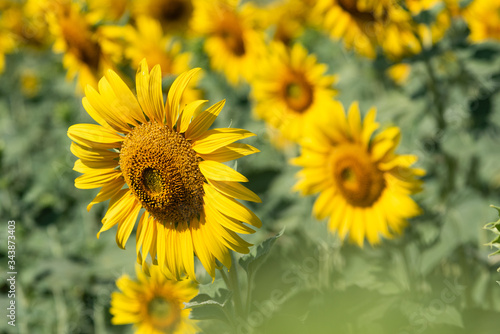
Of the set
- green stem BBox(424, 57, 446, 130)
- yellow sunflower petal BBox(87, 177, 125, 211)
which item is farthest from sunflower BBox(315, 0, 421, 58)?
yellow sunflower petal BBox(87, 177, 125, 211)

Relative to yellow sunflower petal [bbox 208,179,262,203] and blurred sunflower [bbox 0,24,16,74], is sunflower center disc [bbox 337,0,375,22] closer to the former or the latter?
yellow sunflower petal [bbox 208,179,262,203]

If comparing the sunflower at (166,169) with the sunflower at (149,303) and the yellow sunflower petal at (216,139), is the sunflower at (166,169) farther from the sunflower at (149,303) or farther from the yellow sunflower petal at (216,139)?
the sunflower at (149,303)

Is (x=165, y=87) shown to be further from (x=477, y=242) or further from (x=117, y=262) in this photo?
(x=477, y=242)

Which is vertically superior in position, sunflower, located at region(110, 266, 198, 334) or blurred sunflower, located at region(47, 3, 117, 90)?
blurred sunflower, located at region(47, 3, 117, 90)

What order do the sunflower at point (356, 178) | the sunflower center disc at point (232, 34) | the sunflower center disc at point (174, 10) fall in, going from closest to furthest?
1. the sunflower at point (356, 178)
2. the sunflower center disc at point (232, 34)
3. the sunflower center disc at point (174, 10)

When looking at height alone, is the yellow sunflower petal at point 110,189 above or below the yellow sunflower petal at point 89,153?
below

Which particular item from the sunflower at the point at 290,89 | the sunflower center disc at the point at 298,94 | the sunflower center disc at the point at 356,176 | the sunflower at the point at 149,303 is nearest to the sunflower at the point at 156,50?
the sunflower at the point at 290,89
